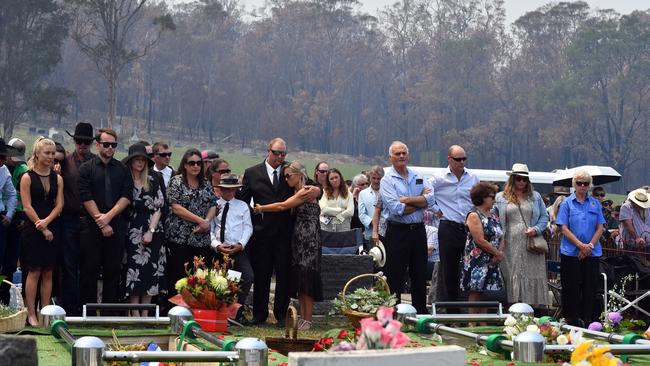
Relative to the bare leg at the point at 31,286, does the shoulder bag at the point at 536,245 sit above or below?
above

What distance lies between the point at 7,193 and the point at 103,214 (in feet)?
3.46

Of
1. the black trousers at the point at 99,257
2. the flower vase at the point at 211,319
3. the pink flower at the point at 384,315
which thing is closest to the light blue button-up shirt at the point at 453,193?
the flower vase at the point at 211,319

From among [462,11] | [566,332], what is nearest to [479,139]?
[462,11]

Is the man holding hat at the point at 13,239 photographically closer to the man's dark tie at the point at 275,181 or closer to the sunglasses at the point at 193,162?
the sunglasses at the point at 193,162

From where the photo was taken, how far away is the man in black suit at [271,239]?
41.2ft

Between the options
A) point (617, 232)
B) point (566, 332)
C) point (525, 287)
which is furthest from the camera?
point (617, 232)

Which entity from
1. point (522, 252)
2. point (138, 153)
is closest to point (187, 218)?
point (138, 153)

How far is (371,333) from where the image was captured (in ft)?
13.3

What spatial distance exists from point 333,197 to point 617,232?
3.53 meters

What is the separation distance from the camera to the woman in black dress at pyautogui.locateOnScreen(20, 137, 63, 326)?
37.5 feet

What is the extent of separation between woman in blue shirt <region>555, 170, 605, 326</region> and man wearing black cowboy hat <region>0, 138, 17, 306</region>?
5540 mm

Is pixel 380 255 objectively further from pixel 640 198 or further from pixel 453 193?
pixel 640 198

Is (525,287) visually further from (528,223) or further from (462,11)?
(462,11)

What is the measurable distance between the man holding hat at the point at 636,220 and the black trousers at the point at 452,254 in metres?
2.91
